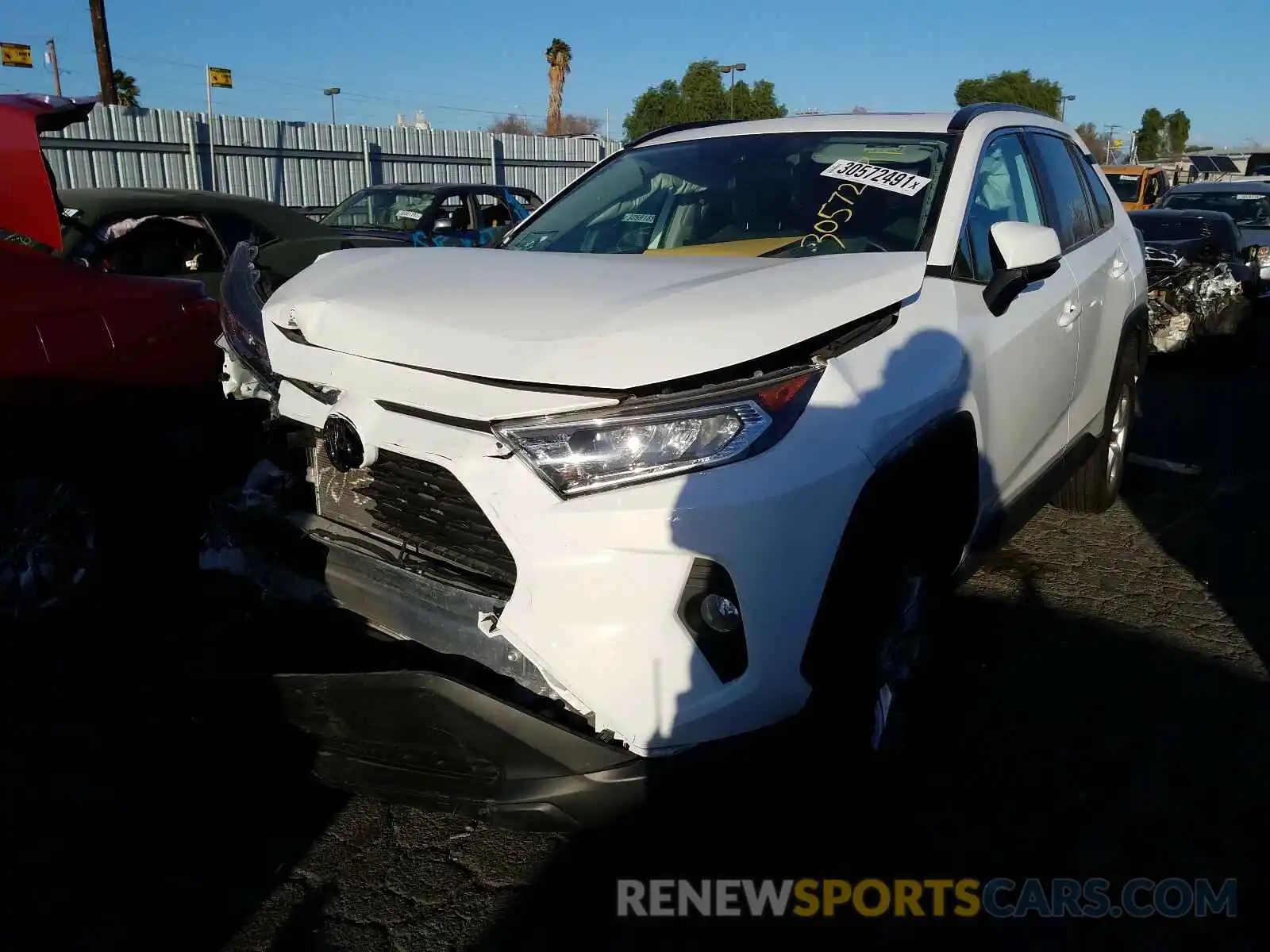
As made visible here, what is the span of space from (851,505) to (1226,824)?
1.50 m

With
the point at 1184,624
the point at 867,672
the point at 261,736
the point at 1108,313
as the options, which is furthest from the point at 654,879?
the point at 1108,313

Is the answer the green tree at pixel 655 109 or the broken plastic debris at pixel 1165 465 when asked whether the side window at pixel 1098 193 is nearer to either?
the broken plastic debris at pixel 1165 465

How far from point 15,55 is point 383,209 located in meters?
8.59

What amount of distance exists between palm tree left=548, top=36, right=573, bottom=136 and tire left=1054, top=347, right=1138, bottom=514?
1829 inches

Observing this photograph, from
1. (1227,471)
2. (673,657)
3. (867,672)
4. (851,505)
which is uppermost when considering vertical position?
(851,505)

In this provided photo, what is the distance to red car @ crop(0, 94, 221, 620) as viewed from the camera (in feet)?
11.8

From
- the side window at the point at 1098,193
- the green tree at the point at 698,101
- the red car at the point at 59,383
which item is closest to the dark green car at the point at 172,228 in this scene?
the red car at the point at 59,383

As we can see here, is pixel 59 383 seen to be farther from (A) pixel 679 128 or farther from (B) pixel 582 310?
(A) pixel 679 128

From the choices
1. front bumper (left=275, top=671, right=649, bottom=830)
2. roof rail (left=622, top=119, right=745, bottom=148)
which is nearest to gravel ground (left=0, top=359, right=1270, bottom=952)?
front bumper (left=275, top=671, right=649, bottom=830)

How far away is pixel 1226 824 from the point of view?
2818mm

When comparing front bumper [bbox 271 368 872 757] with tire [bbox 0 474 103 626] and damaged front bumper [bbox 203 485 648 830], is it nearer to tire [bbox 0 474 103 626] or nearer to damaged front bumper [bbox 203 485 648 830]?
damaged front bumper [bbox 203 485 648 830]

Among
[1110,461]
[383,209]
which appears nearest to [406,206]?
[383,209]

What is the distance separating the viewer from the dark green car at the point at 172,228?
584 centimetres

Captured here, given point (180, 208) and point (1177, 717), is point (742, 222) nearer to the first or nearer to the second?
point (1177, 717)
